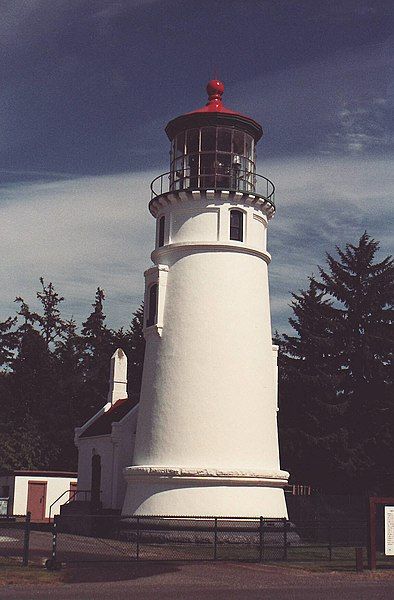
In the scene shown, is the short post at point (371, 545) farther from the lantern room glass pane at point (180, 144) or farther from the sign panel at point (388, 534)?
the lantern room glass pane at point (180, 144)

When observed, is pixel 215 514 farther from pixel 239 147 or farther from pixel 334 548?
pixel 239 147

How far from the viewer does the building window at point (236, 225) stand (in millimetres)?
31109

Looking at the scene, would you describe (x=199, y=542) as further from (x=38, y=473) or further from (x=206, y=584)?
(x=38, y=473)

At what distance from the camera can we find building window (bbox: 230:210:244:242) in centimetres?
3111

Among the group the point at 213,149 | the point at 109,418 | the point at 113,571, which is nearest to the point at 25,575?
the point at 113,571

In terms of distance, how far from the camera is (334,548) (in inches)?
1189

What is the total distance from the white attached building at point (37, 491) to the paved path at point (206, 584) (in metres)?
24.7

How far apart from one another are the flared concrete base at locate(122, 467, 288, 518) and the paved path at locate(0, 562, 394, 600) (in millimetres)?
6890

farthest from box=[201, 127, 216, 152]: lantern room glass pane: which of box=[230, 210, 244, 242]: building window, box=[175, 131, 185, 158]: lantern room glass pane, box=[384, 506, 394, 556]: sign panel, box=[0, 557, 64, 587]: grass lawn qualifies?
box=[0, 557, 64, 587]: grass lawn

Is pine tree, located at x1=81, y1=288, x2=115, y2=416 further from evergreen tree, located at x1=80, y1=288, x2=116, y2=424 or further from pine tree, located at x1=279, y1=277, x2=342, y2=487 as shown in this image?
pine tree, located at x1=279, y1=277, x2=342, y2=487

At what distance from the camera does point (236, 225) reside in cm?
3125

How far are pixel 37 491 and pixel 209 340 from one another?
19428 millimetres

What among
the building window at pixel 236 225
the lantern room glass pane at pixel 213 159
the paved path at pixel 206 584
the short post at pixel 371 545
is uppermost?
the lantern room glass pane at pixel 213 159

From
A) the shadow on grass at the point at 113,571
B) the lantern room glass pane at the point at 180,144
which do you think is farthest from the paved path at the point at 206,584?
the lantern room glass pane at the point at 180,144
